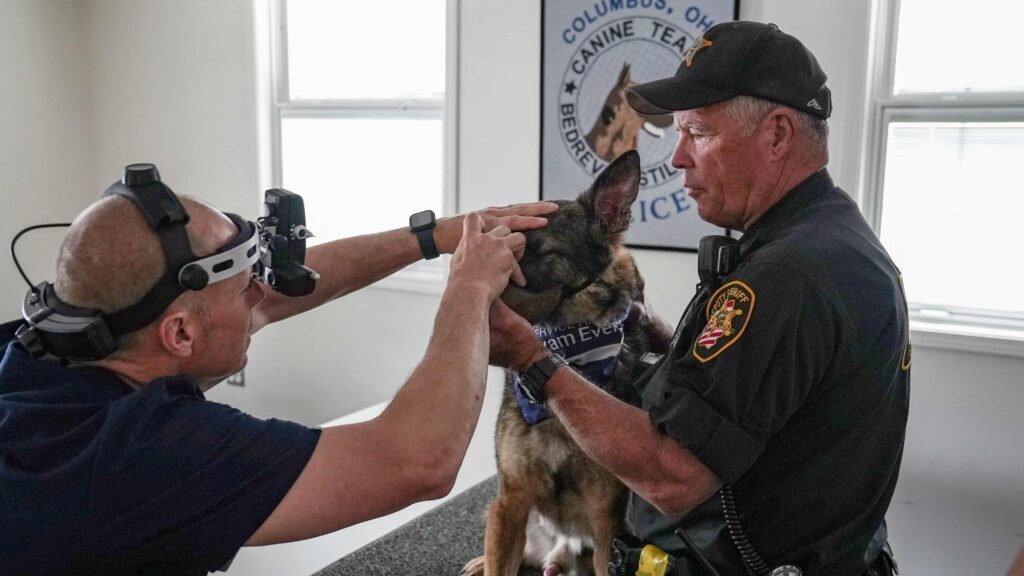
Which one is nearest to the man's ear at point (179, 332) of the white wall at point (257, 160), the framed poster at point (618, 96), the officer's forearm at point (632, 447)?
the officer's forearm at point (632, 447)

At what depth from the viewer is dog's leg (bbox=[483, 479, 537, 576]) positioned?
66.4 inches

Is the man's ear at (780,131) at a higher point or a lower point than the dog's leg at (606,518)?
higher

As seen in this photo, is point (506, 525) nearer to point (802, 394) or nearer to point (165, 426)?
point (802, 394)

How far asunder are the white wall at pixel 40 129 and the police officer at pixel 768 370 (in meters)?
4.21

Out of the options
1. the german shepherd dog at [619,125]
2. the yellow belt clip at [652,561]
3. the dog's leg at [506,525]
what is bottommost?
the dog's leg at [506,525]

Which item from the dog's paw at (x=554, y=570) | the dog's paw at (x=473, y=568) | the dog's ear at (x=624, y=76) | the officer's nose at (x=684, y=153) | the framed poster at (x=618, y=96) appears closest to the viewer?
the officer's nose at (x=684, y=153)

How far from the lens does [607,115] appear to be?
3.05 m

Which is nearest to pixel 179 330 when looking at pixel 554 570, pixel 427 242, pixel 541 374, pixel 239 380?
pixel 541 374

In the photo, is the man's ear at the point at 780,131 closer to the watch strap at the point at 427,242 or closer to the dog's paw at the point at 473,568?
the watch strap at the point at 427,242

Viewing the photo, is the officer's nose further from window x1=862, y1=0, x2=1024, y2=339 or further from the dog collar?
window x1=862, y1=0, x2=1024, y2=339

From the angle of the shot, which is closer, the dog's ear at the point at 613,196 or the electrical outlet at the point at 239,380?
the dog's ear at the point at 613,196

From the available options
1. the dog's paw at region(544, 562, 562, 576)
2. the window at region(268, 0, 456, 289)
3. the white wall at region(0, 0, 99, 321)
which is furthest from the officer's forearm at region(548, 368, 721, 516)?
the white wall at region(0, 0, 99, 321)

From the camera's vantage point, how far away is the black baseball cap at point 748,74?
4.11ft

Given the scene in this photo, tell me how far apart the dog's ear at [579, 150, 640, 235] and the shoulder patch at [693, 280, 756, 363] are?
0.40 metres
